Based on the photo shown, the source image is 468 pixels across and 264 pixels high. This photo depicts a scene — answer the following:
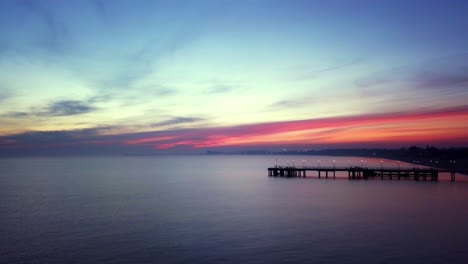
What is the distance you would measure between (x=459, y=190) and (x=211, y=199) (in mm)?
49264

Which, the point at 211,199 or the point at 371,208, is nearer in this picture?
the point at 371,208

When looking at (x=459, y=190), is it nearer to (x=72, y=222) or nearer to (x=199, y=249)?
(x=199, y=249)

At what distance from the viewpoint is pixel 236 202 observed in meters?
71.8

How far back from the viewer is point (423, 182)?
3863 inches

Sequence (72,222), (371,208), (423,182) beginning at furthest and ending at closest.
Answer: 1. (423,182)
2. (371,208)
3. (72,222)

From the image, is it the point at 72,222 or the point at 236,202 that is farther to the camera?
the point at 236,202

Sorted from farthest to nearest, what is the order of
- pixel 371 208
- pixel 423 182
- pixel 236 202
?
pixel 423 182
pixel 236 202
pixel 371 208

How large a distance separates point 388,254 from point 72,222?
37.8m

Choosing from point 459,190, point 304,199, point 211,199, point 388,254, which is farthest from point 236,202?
point 459,190

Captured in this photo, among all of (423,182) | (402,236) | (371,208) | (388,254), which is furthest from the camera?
(423,182)

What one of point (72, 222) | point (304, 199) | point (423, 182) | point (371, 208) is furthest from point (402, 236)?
point (423, 182)

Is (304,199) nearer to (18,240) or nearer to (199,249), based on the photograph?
(199,249)

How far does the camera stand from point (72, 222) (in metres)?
52.5

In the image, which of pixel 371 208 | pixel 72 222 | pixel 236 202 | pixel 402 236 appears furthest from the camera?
pixel 236 202
